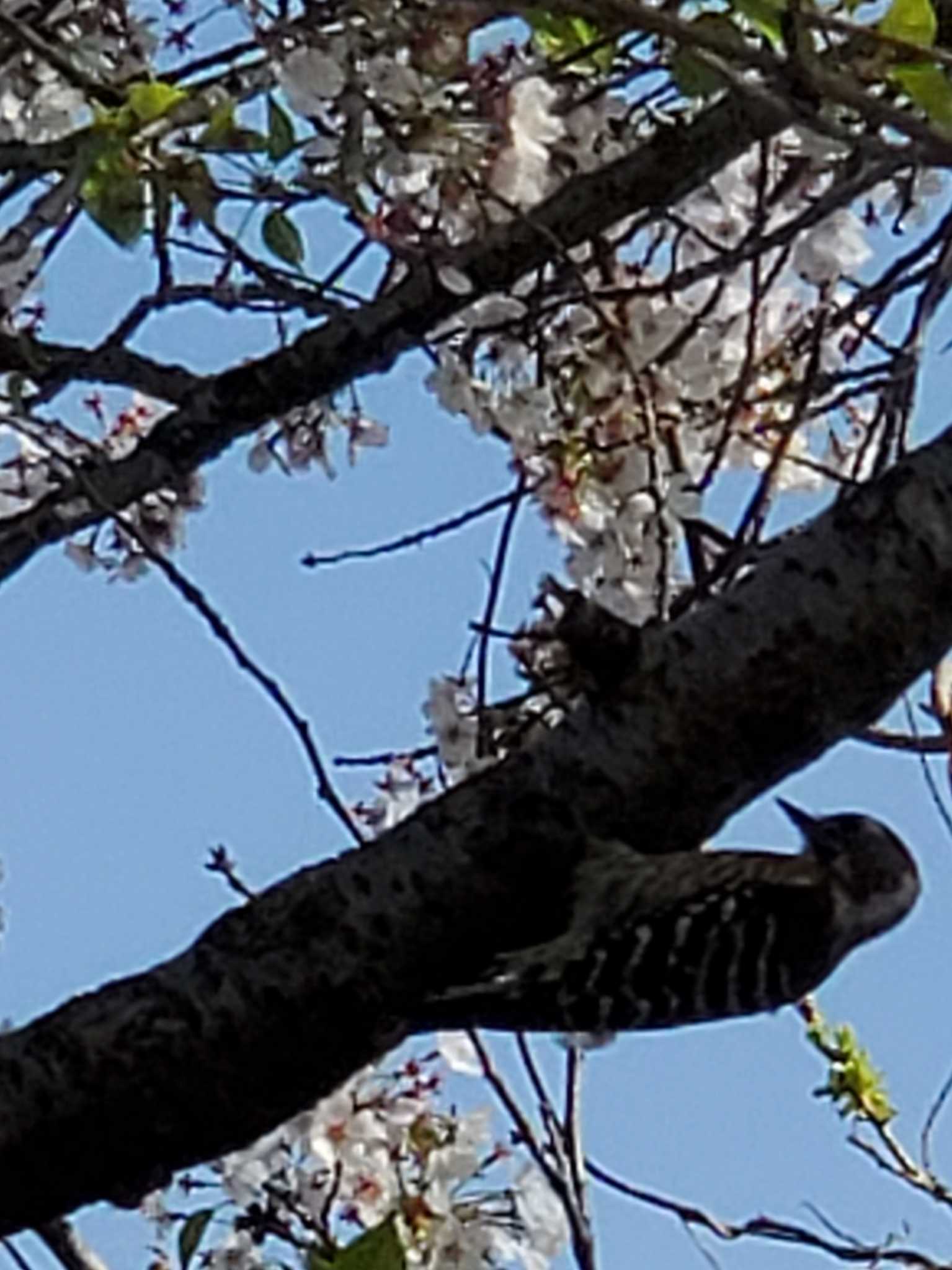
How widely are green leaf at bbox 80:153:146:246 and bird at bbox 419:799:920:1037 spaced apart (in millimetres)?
822

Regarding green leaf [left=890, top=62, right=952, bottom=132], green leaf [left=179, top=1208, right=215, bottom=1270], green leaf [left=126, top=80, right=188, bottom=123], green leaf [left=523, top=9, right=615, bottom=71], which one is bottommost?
green leaf [left=179, top=1208, right=215, bottom=1270]

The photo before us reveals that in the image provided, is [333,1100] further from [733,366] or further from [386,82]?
[386,82]

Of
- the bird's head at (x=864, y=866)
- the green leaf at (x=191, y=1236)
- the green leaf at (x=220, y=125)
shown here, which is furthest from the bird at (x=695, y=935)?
the green leaf at (x=220, y=125)

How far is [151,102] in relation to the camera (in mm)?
2916

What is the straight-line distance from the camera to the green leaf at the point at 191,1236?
3.36 metres

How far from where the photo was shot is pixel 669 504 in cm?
343

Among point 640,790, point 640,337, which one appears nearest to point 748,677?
point 640,790

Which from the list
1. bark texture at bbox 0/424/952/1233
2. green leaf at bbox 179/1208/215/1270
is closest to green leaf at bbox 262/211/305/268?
bark texture at bbox 0/424/952/1233

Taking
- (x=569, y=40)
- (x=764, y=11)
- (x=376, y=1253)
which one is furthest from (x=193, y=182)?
(x=376, y=1253)

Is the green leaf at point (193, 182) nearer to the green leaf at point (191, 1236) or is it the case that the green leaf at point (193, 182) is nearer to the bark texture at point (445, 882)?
the bark texture at point (445, 882)

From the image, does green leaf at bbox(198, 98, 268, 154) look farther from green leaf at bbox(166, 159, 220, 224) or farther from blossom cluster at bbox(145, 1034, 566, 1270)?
blossom cluster at bbox(145, 1034, 566, 1270)

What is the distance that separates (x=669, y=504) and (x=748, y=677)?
1.44 feet

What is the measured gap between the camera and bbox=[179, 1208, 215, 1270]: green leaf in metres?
3.36

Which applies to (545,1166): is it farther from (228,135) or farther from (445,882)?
(228,135)
